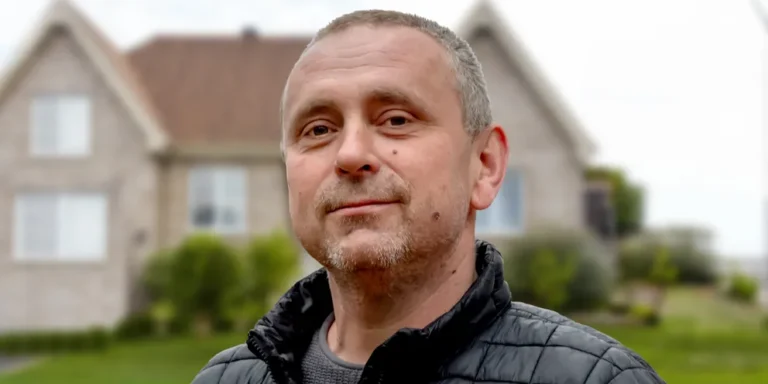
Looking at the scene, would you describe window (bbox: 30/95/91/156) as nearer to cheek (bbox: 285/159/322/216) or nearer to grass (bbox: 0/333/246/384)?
grass (bbox: 0/333/246/384)

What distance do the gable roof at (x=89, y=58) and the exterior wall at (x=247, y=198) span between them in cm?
104

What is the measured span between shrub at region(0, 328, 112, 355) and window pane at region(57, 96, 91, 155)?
4756 mm

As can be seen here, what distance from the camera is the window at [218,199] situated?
77.5ft

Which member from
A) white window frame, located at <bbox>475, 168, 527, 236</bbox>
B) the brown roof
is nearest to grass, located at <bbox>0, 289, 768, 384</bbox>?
white window frame, located at <bbox>475, 168, 527, 236</bbox>

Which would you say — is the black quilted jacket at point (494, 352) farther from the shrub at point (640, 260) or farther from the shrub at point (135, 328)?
the shrub at point (640, 260)

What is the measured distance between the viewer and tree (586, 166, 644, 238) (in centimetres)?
4397

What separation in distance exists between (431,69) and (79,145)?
22.6 meters

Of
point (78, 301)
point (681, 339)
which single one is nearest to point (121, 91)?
point (78, 301)

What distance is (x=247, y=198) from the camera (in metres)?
23.5

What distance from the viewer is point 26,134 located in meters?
23.3

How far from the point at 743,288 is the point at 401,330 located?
2760cm

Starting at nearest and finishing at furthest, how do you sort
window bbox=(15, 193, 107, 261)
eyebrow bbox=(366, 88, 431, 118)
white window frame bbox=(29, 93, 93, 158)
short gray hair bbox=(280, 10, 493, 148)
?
eyebrow bbox=(366, 88, 431, 118), short gray hair bbox=(280, 10, 493, 148), window bbox=(15, 193, 107, 261), white window frame bbox=(29, 93, 93, 158)

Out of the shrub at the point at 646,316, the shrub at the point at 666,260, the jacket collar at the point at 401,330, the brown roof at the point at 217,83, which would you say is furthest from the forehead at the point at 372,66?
the brown roof at the point at 217,83

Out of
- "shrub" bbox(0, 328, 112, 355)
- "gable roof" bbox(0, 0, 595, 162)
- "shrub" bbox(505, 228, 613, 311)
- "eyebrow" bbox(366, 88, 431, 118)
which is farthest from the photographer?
"gable roof" bbox(0, 0, 595, 162)
